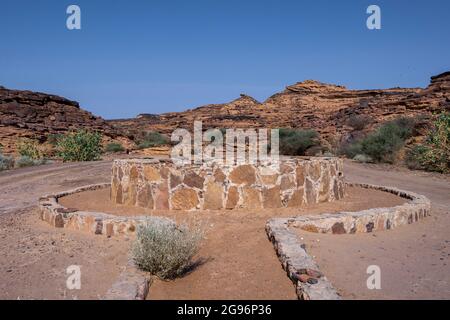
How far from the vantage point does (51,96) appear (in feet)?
121

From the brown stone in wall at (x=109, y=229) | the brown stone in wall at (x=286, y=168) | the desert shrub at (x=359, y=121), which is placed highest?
the desert shrub at (x=359, y=121)

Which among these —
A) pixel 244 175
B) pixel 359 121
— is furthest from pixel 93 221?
pixel 359 121

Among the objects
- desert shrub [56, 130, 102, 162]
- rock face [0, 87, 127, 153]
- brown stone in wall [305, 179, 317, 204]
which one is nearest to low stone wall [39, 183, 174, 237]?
brown stone in wall [305, 179, 317, 204]

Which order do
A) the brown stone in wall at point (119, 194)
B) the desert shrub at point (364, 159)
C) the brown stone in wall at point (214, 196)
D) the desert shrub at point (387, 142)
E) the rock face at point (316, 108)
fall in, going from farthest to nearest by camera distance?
the rock face at point (316, 108) < the desert shrub at point (364, 159) < the desert shrub at point (387, 142) < the brown stone in wall at point (119, 194) < the brown stone in wall at point (214, 196)

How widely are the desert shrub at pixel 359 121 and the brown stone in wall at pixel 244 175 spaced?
26.8 meters

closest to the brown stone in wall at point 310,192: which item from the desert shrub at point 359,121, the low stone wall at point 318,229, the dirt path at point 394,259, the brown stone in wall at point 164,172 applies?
the low stone wall at point 318,229

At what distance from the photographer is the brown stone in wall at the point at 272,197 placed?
682cm

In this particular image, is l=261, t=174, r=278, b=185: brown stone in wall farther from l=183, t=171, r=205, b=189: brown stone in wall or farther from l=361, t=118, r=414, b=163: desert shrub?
l=361, t=118, r=414, b=163: desert shrub

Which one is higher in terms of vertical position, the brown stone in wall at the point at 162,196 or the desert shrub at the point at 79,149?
the desert shrub at the point at 79,149

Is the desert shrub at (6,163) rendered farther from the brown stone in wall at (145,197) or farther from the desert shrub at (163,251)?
the desert shrub at (163,251)

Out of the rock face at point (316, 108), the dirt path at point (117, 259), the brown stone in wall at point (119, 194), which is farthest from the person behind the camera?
the rock face at point (316, 108)

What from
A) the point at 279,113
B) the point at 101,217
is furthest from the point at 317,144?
the point at 101,217
